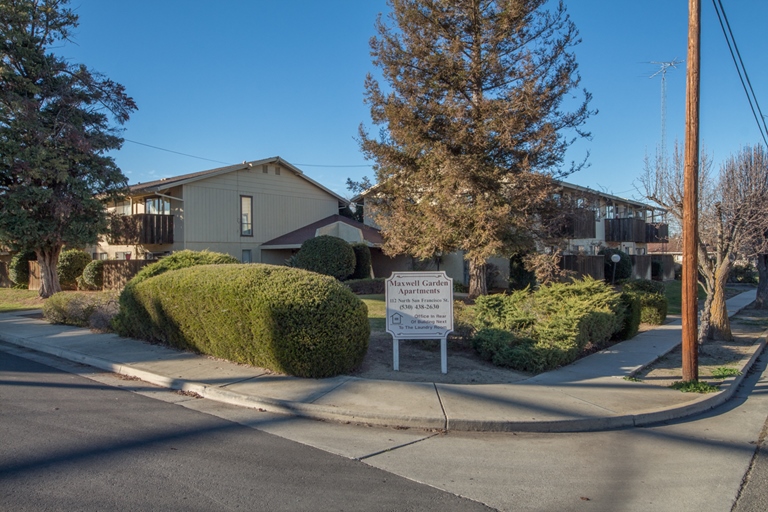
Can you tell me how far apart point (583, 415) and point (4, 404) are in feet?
24.0

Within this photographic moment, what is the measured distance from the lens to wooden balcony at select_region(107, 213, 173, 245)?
2594 cm

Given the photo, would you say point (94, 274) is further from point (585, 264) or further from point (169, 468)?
point (169, 468)

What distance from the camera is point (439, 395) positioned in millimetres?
7805

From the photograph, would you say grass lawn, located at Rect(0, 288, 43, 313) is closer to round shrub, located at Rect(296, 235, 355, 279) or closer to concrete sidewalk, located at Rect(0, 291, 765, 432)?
round shrub, located at Rect(296, 235, 355, 279)

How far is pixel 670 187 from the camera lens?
42.7 feet

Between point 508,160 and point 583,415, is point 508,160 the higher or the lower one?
the higher one

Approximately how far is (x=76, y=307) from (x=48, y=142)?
28.9ft

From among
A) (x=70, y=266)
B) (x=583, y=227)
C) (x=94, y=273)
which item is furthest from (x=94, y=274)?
(x=583, y=227)

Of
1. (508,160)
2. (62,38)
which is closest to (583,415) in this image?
(508,160)

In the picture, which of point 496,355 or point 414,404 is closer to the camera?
point 414,404

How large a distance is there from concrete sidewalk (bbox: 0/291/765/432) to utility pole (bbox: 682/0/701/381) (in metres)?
0.86

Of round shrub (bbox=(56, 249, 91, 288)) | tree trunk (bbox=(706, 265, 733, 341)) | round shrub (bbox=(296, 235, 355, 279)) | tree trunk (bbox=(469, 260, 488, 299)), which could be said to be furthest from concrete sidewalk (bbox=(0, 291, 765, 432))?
round shrub (bbox=(56, 249, 91, 288))

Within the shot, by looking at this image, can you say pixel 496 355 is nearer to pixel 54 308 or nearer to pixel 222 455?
pixel 222 455

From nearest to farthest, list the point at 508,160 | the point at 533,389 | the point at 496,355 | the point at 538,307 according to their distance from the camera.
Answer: the point at 533,389
the point at 496,355
the point at 538,307
the point at 508,160
